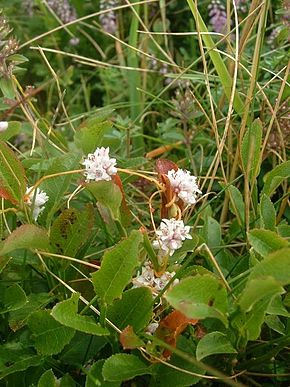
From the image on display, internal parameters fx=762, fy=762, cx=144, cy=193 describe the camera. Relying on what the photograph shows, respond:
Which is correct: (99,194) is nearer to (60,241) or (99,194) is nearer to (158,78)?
(60,241)

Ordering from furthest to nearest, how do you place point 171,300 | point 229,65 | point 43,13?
point 43,13 < point 229,65 < point 171,300

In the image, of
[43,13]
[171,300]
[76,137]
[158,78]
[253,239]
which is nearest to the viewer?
[171,300]

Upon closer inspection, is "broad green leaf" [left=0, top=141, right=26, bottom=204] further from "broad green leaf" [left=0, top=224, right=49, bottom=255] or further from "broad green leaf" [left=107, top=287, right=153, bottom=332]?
"broad green leaf" [left=107, top=287, right=153, bottom=332]

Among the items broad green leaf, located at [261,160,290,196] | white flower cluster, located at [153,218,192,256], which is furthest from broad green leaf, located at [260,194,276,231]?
white flower cluster, located at [153,218,192,256]

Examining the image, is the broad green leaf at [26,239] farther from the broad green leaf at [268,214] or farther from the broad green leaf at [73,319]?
the broad green leaf at [268,214]

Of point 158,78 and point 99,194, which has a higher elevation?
point 99,194

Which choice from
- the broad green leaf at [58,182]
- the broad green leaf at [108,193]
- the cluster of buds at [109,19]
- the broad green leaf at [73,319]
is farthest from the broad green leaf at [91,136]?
the cluster of buds at [109,19]

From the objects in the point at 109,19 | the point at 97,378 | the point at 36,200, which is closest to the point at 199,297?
the point at 97,378

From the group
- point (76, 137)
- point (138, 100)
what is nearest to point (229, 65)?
point (138, 100)
